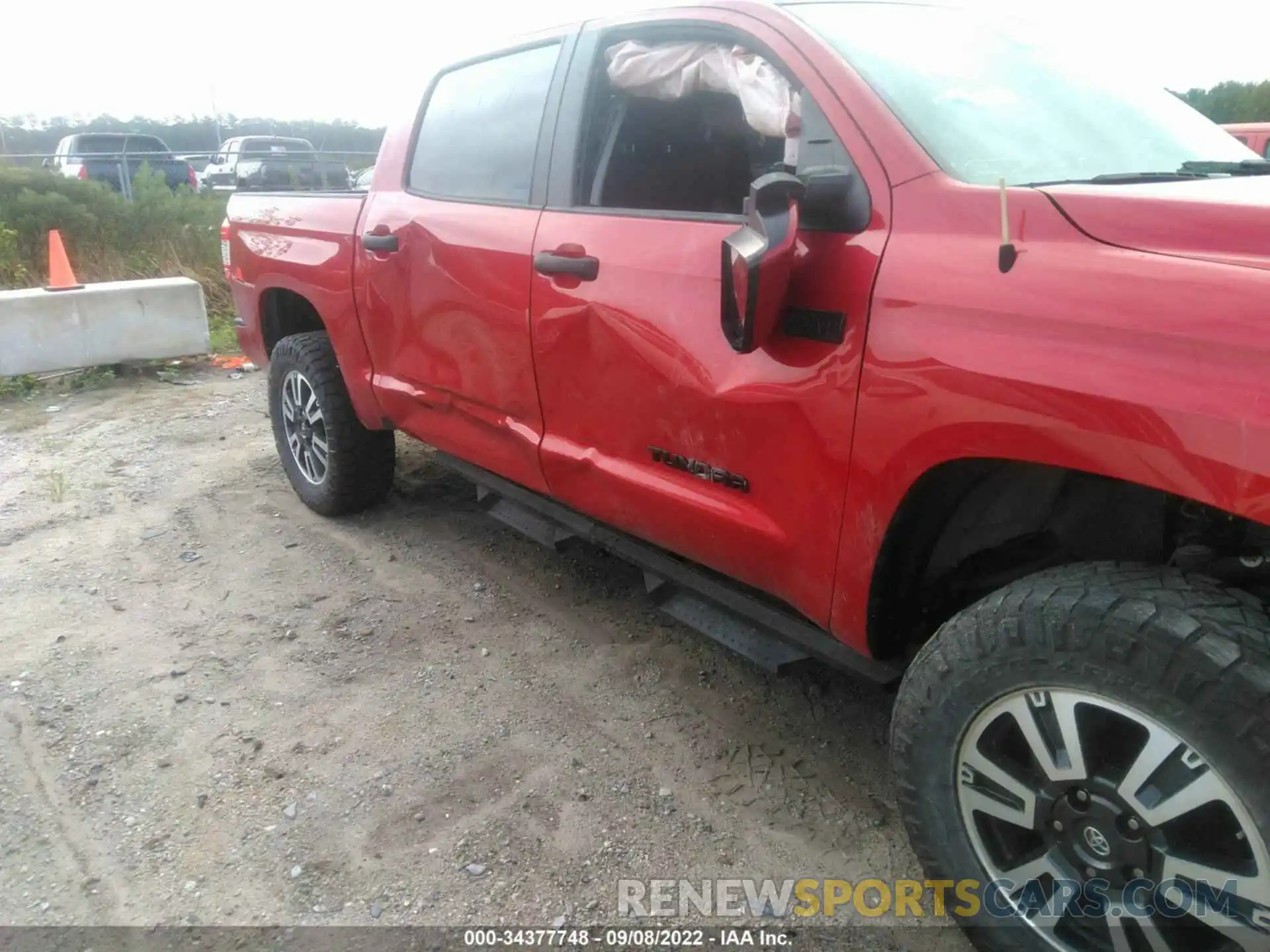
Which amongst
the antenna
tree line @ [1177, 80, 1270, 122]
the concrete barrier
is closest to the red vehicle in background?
tree line @ [1177, 80, 1270, 122]

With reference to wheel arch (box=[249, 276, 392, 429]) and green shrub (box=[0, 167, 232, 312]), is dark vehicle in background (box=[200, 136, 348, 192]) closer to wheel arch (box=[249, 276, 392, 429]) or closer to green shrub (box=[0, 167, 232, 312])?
green shrub (box=[0, 167, 232, 312])

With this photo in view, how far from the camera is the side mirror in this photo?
1937 mm

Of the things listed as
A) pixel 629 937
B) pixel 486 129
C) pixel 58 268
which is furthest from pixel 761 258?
pixel 58 268

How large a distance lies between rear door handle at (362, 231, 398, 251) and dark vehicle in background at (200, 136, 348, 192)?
361 inches

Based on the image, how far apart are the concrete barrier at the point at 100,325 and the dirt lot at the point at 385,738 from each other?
2.99 m

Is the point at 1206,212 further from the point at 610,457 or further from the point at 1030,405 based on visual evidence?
the point at 610,457

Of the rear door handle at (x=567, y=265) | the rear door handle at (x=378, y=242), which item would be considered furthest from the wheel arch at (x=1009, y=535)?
the rear door handle at (x=378, y=242)

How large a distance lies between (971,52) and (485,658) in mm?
2265

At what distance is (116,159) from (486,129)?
14109mm

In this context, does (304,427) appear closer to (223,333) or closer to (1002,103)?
(1002,103)

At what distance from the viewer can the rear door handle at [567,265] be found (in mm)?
2611

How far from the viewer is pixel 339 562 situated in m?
4.02

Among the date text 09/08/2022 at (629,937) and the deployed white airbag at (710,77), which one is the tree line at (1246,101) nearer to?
the deployed white airbag at (710,77)

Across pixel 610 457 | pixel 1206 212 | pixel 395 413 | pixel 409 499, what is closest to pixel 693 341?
pixel 610 457
